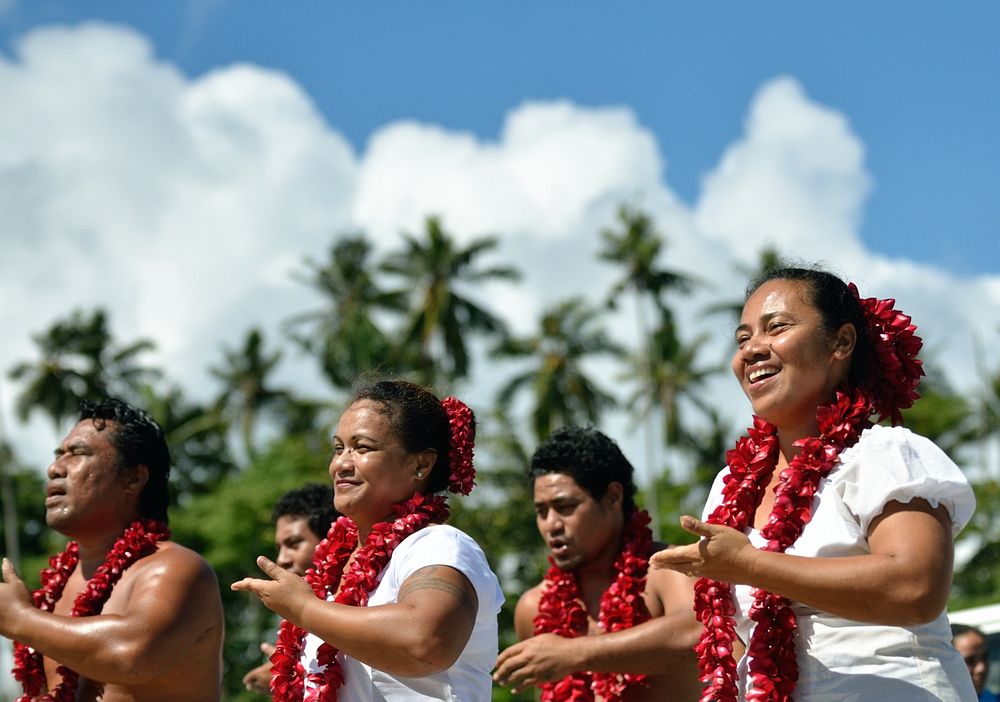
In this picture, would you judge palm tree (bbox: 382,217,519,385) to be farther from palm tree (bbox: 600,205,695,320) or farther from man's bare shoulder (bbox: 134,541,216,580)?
man's bare shoulder (bbox: 134,541,216,580)

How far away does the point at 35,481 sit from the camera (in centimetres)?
3697

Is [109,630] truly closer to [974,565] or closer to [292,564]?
[292,564]

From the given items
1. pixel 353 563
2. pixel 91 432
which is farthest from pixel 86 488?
pixel 353 563

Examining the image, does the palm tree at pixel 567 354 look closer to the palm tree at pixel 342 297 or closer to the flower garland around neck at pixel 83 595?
the palm tree at pixel 342 297

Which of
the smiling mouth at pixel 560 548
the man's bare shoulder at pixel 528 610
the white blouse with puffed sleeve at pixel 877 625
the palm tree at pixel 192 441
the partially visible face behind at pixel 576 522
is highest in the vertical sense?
the palm tree at pixel 192 441

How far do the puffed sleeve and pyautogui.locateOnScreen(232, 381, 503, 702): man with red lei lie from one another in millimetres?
1116

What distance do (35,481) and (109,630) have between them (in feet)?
115

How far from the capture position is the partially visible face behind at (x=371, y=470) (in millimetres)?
4008

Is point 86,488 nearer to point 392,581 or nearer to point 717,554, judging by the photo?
point 392,581

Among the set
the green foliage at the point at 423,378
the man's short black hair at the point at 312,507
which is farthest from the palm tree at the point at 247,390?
the man's short black hair at the point at 312,507

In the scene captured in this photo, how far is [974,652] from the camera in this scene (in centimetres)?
646

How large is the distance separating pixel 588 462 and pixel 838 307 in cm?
214

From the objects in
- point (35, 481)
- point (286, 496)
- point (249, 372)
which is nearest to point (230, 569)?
point (35, 481)

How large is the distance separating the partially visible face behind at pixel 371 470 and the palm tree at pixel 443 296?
108 feet
